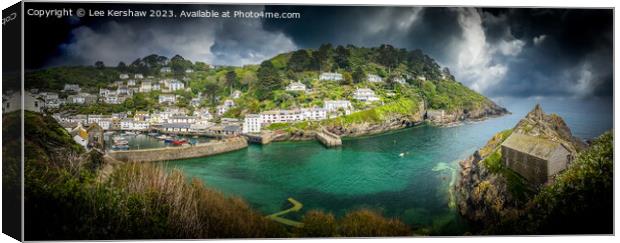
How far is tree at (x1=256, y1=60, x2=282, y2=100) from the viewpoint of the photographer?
32.1 ft

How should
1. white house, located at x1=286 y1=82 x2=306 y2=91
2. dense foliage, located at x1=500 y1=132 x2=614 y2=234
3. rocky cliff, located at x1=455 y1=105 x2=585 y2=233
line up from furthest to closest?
1. white house, located at x1=286 y1=82 x2=306 y2=91
2. rocky cliff, located at x1=455 y1=105 x2=585 y2=233
3. dense foliage, located at x1=500 y1=132 x2=614 y2=234

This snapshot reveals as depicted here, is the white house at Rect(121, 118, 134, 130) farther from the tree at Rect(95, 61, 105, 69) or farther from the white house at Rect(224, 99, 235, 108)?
the white house at Rect(224, 99, 235, 108)

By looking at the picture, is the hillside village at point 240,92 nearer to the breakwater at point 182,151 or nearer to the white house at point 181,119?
the white house at point 181,119

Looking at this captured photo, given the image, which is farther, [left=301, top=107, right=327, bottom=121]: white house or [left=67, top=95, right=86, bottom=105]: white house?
[left=301, top=107, right=327, bottom=121]: white house

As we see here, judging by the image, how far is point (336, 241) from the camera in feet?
29.9

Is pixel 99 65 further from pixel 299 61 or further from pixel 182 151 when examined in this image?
pixel 299 61

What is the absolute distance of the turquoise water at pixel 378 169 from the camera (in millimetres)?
9461

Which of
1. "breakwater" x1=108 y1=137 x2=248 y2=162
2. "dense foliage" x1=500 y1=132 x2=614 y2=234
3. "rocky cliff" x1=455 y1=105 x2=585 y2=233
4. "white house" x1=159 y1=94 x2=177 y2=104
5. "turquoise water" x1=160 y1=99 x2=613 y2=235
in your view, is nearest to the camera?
"breakwater" x1=108 y1=137 x2=248 y2=162

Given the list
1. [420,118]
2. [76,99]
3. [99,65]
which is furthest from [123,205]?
[420,118]

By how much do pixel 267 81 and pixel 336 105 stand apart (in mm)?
1277

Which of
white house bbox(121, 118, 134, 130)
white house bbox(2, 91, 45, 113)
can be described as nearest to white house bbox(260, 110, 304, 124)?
white house bbox(121, 118, 134, 130)

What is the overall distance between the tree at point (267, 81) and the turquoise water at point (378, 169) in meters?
0.90

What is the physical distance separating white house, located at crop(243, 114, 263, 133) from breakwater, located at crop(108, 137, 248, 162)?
19 cm

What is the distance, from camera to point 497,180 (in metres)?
9.82
